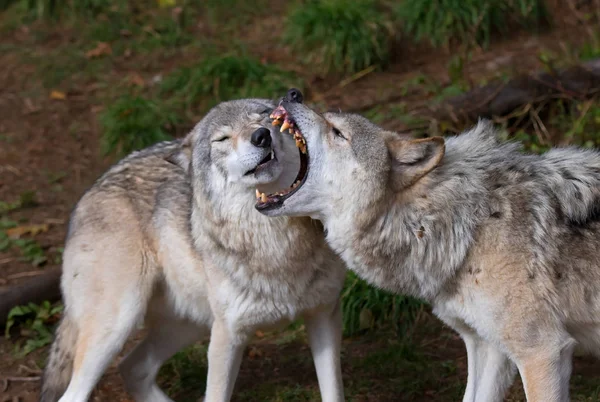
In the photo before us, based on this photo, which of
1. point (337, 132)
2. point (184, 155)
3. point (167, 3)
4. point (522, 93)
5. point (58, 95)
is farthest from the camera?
point (167, 3)

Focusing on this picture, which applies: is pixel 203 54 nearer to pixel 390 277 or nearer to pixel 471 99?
pixel 471 99

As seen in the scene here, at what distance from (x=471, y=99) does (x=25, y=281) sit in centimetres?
396

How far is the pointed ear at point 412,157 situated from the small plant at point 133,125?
4.58m

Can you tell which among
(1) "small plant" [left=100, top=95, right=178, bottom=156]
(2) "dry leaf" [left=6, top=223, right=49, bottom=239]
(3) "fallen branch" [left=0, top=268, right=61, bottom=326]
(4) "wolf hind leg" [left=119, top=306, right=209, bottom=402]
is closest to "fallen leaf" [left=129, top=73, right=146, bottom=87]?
(1) "small plant" [left=100, top=95, right=178, bottom=156]

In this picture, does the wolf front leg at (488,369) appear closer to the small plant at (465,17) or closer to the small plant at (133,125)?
the small plant at (133,125)

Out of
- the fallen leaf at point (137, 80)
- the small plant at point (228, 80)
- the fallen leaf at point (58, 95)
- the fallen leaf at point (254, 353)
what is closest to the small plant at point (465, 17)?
the small plant at point (228, 80)

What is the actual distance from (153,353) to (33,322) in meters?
1.35

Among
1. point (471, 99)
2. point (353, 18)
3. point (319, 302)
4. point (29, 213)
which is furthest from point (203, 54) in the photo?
point (319, 302)

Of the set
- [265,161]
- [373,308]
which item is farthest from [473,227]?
[373,308]

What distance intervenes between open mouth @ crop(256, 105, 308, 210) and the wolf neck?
26 centimetres

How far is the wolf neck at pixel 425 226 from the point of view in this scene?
4480 millimetres

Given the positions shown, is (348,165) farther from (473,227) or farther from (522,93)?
(522,93)

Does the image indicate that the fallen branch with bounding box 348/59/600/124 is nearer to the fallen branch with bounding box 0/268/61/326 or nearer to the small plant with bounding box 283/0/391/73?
the small plant with bounding box 283/0/391/73

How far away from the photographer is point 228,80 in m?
9.30
